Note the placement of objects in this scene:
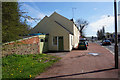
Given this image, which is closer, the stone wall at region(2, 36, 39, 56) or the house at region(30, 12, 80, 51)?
the stone wall at region(2, 36, 39, 56)

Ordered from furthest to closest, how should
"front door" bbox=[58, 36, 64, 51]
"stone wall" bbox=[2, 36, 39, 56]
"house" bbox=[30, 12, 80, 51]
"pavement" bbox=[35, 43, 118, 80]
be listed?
1. "front door" bbox=[58, 36, 64, 51]
2. "house" bbox=[30, 12, 80, 51]
3. "stone wall" bbox=[2, 36, 39, 56]
4. "pavement" bbox=[35, 43, 118, 80]

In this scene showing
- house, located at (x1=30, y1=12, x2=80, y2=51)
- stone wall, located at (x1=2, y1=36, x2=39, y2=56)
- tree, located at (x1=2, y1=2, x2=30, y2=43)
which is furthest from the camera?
house, located at (x1=30, y1=12, x2=80, y2=51)

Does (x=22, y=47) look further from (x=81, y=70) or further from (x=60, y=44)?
(x=60, y=44)

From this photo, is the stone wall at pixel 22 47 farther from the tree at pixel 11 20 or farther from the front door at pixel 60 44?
the front door at pixel 60 44

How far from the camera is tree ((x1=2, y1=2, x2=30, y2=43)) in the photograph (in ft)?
18.6

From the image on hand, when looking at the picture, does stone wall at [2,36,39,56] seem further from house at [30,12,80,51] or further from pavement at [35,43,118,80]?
pavement at [35,43,118,80]

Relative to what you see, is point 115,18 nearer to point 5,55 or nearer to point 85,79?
point 85,79

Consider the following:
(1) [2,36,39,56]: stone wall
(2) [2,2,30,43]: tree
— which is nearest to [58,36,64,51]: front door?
(1) [2,36,39,56]: stone wall

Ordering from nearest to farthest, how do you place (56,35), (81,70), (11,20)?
1. (81,70)
2. (11,20)
3. (56,35)

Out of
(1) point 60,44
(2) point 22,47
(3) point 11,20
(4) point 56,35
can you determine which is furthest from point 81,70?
(4) point 56,35

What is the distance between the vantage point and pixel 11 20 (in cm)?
609

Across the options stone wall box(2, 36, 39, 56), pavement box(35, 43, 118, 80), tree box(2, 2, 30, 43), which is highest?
tree box(2, 2, 30, 43)

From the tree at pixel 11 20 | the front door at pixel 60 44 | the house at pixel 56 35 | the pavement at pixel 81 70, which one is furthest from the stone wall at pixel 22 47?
the front door at pixel 60 44

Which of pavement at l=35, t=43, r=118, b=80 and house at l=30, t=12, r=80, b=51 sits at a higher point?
house at l=30, t=12, r=80, b=51
